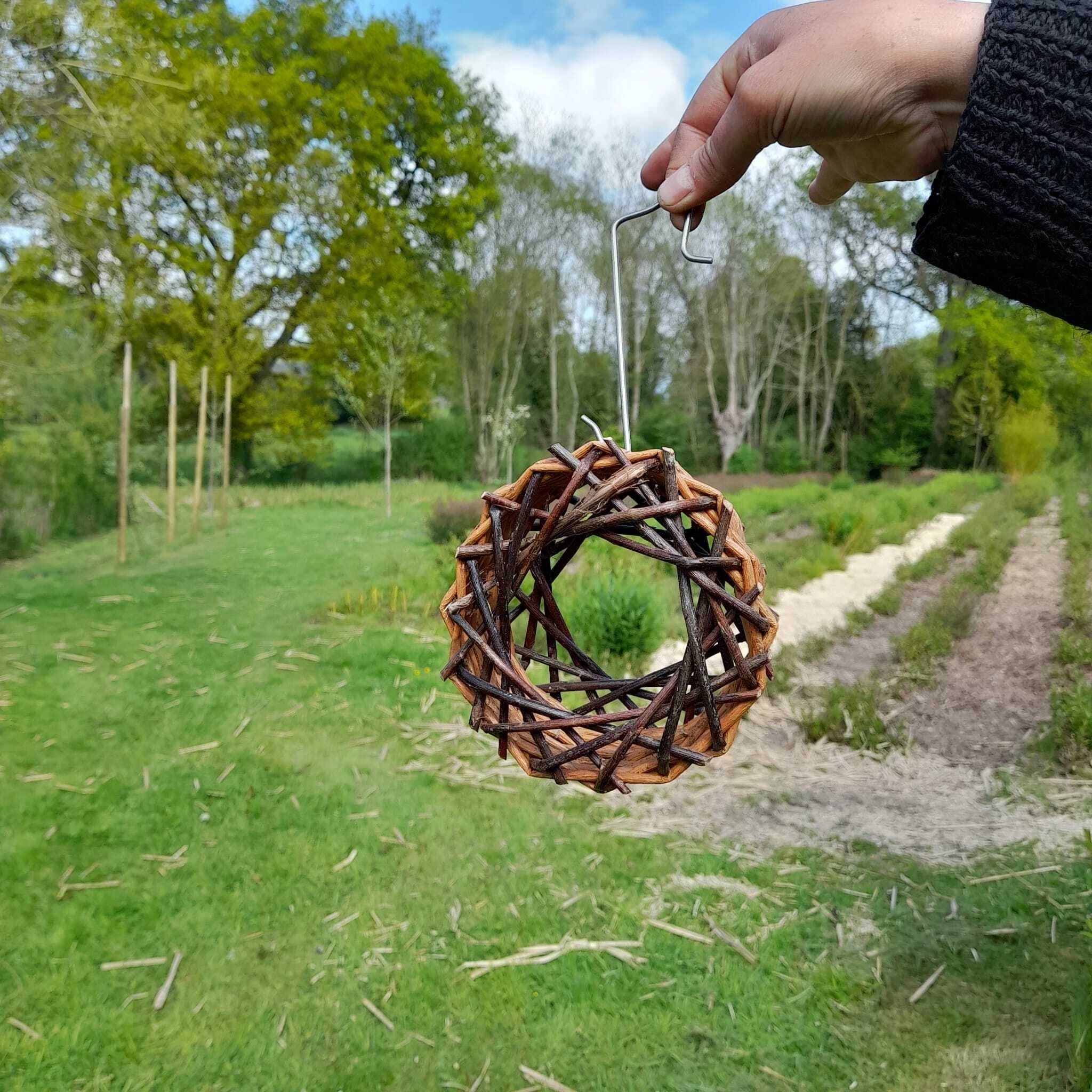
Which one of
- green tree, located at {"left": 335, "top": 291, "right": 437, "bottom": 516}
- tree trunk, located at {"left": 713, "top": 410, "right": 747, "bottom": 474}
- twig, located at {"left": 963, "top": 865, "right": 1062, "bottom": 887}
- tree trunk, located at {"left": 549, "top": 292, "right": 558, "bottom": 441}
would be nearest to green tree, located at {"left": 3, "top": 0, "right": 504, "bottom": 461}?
green tree, located at {"left": 335, "top": 291, "right": 437, "bottom": 516}

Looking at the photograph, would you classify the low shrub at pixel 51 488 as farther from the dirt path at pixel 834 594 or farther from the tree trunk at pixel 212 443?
the dirt path at pixel 834 594

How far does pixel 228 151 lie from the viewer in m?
11.5

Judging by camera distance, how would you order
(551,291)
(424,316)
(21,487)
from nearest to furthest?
(21,487) → (424,316) → (551,291)

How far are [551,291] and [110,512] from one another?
8.44 m

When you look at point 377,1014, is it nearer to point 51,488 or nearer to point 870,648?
point 870,648

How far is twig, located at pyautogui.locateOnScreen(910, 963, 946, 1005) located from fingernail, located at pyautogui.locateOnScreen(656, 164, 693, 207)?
1.78 m

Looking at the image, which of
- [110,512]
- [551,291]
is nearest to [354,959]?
[110,512]

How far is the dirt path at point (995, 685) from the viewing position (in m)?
3.28

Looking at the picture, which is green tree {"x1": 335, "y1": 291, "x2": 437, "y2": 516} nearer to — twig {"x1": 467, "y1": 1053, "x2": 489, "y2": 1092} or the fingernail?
twig {"x1": 467, "y1": 1053, "x2": 489, "y2": 1092}

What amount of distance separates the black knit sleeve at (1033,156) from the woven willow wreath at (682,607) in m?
0.37

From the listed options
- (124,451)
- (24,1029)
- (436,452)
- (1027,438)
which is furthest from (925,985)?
(436,452)

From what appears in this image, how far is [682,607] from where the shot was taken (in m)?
0.95

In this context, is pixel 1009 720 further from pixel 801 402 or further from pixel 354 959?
pixel 801 402

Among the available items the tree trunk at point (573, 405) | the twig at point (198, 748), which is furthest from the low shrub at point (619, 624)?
the tree trunk at point (573, 405)
